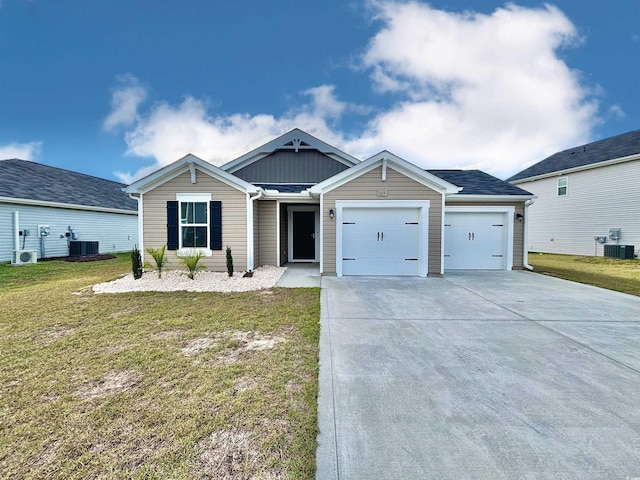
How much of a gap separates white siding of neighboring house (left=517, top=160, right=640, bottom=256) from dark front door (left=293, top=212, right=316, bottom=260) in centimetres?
1571

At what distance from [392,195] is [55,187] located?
17.2m

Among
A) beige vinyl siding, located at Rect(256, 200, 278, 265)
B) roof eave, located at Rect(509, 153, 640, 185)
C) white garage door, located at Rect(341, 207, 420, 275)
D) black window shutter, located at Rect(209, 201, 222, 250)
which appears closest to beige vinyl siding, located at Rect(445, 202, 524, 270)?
white garage door, located at Rect(341, 207, 420, 275)

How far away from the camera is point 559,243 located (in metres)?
18.8

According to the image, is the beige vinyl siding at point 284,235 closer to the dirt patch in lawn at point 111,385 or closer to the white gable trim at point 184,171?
the white gable trim at point 184,171

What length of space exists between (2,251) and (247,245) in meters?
10.6

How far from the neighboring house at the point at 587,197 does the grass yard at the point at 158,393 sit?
18798mm

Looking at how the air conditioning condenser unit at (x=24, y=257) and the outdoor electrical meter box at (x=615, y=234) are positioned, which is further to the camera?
the outdoor electrical meter box at (x=615, y=234)

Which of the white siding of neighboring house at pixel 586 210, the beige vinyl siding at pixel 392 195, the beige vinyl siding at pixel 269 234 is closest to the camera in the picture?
the beige vinyl siding at pixel 392 195

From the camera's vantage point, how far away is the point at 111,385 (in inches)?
120

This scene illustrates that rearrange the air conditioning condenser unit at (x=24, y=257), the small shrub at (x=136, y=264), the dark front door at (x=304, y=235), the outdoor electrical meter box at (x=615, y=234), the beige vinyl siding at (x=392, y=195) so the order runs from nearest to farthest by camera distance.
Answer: the small shrub at (x=136, y=264) < the beige vinyl siding at (x=392, y=195) < the air conditioning condenser unit at (x=24, y=257) < the dark front door at (x=304, y=235) < the outdoor electrical meter box at (x=615, y=234)

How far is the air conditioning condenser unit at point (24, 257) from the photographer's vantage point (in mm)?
12008

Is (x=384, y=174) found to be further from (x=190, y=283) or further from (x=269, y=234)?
(x=190, y=283)

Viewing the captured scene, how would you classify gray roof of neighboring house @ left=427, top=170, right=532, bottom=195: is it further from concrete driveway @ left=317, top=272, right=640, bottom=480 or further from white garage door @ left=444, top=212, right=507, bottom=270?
concrete driveway @ left=317, top=272, right=640, bottom=480

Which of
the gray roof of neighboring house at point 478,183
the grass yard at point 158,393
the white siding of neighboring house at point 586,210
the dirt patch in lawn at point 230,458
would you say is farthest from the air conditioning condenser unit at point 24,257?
the white siding of neighboring house at point 586,210
